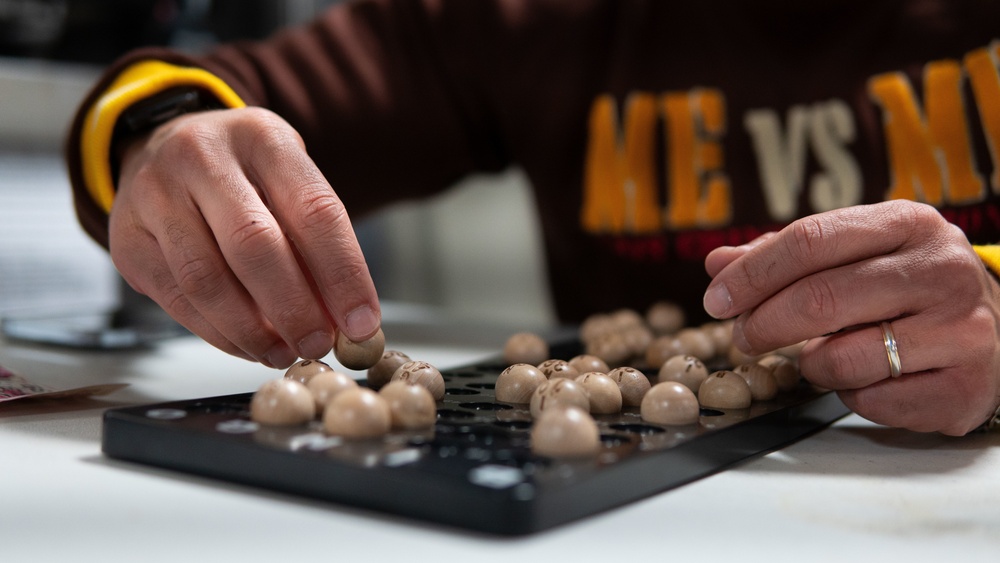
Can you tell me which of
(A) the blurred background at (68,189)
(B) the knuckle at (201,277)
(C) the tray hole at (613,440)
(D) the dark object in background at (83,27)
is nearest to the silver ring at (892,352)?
(C) the tray hole at (613,440)

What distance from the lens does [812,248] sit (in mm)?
631

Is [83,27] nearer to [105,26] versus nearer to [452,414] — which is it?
[105,26]

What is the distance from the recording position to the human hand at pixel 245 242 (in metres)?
0.67

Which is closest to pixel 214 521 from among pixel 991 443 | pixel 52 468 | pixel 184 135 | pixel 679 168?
pixel 52 468

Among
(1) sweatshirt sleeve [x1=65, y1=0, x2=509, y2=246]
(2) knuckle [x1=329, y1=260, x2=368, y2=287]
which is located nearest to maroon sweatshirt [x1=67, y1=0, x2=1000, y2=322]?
(1) sweatshirt sleeve [x1=65, y1=0, x2=509, y2=246]

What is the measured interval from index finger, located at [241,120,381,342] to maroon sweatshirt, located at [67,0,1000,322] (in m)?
0.36

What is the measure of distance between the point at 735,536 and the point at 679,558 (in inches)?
1.8

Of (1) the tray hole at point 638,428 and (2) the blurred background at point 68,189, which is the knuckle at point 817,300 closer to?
(1) the tray hole at point 638,428

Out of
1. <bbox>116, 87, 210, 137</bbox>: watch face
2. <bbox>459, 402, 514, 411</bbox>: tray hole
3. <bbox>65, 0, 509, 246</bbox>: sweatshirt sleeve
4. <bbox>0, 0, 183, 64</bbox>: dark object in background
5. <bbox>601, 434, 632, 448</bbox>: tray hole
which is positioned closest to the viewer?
<bbox>601, 434, 632, 448</bbox>: tray hole

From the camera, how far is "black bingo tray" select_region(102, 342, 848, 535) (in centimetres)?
42

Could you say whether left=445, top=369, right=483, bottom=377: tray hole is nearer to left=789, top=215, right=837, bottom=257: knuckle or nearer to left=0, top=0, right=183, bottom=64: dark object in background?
left=789, top=215, right=837, bottom=257: knuckle

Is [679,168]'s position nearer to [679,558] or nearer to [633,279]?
[633,279]

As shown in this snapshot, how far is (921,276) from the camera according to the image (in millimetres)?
634

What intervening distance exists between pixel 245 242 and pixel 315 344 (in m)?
0.10
